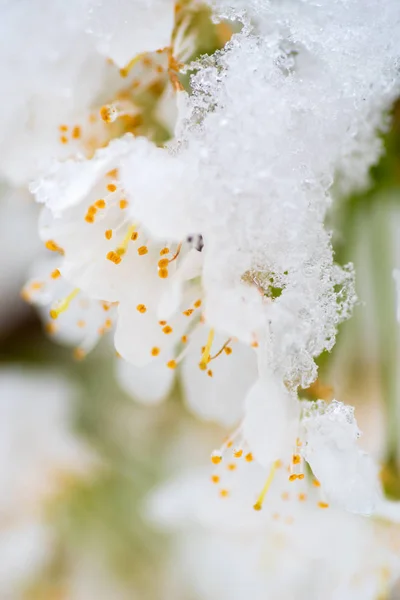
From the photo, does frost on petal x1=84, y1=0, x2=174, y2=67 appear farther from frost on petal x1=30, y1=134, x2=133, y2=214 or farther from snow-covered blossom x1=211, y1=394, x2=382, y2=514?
snow-covered blossom x1=211, y1=394, x2=382, y2=514

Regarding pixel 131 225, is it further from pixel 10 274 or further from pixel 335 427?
pixel 10 274

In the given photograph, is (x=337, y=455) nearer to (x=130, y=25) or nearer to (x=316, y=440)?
(x=316, y=440)

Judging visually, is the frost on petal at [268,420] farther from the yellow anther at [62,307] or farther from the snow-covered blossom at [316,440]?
the yellow anther at [62,307]

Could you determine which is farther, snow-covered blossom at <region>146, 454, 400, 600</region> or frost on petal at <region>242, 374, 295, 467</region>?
snow-covered blossom at <region>146, 454, 400, 600</region>

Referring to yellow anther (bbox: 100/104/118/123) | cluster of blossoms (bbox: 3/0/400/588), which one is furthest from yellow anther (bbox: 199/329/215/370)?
yellow anther (bbox: 100/104/118/123)

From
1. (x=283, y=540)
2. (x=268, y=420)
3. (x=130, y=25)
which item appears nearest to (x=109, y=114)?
(x=130, y=25)

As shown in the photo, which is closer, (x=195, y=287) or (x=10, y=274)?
(x=195, y=287)

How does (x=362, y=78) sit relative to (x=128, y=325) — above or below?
above

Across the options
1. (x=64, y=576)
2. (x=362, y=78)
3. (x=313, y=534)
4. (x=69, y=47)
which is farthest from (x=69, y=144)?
(x=64, y=576)
